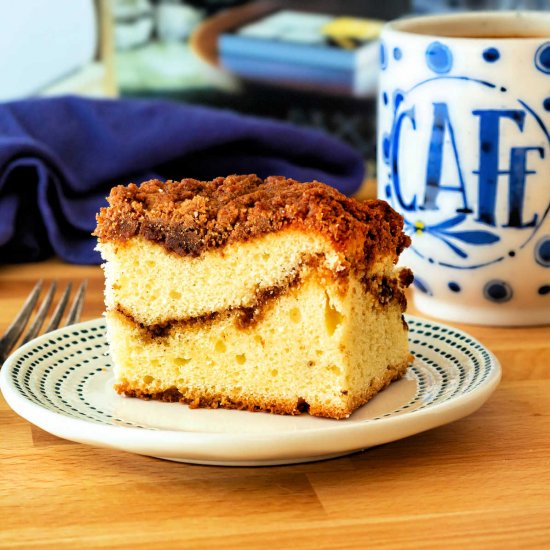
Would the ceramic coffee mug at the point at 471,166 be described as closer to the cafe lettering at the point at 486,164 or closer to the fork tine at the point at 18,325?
the cafe lettering at the point at 486,164

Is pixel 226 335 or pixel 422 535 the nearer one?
pixel 422 535

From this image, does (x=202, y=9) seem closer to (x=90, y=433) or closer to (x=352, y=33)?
(x=352, y=33)

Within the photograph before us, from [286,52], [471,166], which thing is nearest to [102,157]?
[471,166]

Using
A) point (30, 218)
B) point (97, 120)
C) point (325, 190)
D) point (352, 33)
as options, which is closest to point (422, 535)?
point (325, 190)

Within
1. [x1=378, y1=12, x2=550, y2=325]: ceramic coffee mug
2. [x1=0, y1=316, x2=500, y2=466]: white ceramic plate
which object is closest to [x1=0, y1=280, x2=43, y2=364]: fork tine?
[x1=0, y1=316, x2=500, y2=466]: white ceramic plate

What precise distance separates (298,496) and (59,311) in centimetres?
68

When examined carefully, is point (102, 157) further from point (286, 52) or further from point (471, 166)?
point (286, 52)

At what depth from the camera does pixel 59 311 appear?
1519 mm

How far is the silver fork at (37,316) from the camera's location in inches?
55.6

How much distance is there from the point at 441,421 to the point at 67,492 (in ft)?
1.22

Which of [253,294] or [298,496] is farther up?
[253,294]

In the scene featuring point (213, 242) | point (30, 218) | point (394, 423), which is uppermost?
point (213, 242)

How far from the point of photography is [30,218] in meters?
1.86

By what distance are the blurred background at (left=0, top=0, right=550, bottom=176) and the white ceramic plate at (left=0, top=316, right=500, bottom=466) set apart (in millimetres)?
1667
